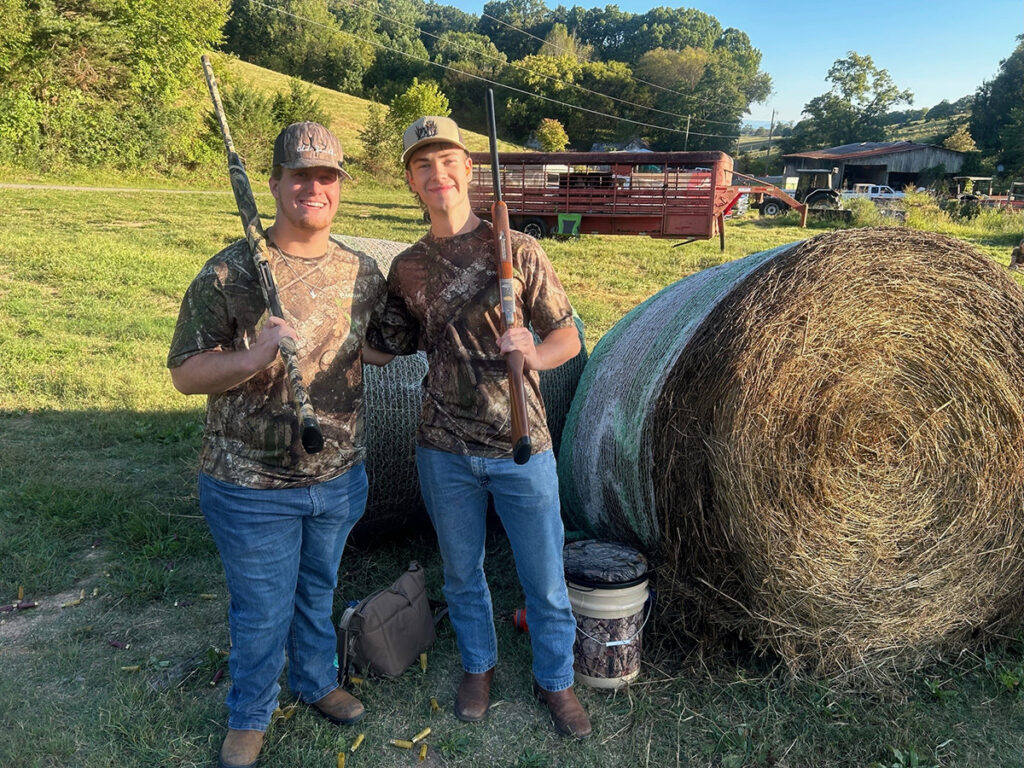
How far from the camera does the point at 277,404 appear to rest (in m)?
2.77

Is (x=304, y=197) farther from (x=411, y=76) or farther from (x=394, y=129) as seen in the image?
(x=411, y=76)

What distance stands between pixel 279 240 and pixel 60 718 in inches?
91.4

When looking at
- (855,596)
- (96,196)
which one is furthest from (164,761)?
(96,196)

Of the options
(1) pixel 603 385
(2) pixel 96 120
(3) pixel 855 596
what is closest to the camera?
(3) pixel 855 596

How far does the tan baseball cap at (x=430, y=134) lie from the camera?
279 centimetres

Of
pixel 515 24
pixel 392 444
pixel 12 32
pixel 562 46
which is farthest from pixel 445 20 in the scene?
pixel 392 444

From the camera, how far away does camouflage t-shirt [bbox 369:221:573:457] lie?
2961 millimetres

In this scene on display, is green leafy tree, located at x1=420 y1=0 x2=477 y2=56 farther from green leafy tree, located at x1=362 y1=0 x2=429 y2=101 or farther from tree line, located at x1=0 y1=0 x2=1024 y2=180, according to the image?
green leafy tree, located at x1=362 y1=0 x2=429 y2=101

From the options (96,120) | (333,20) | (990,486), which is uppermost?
(333,20)

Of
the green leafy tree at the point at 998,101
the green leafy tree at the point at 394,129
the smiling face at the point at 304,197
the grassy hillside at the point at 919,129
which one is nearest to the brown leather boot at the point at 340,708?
the smiling face at the point at 304,197

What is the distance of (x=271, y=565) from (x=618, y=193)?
18775mm

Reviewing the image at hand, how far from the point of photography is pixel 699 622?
364 cm

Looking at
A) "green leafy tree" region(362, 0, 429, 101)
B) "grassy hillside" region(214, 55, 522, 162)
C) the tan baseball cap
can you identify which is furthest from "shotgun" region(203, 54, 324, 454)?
"green leafy tree" region(362, 0, 429, 101)

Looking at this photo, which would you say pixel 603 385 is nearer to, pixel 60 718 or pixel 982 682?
pixel 982 682
